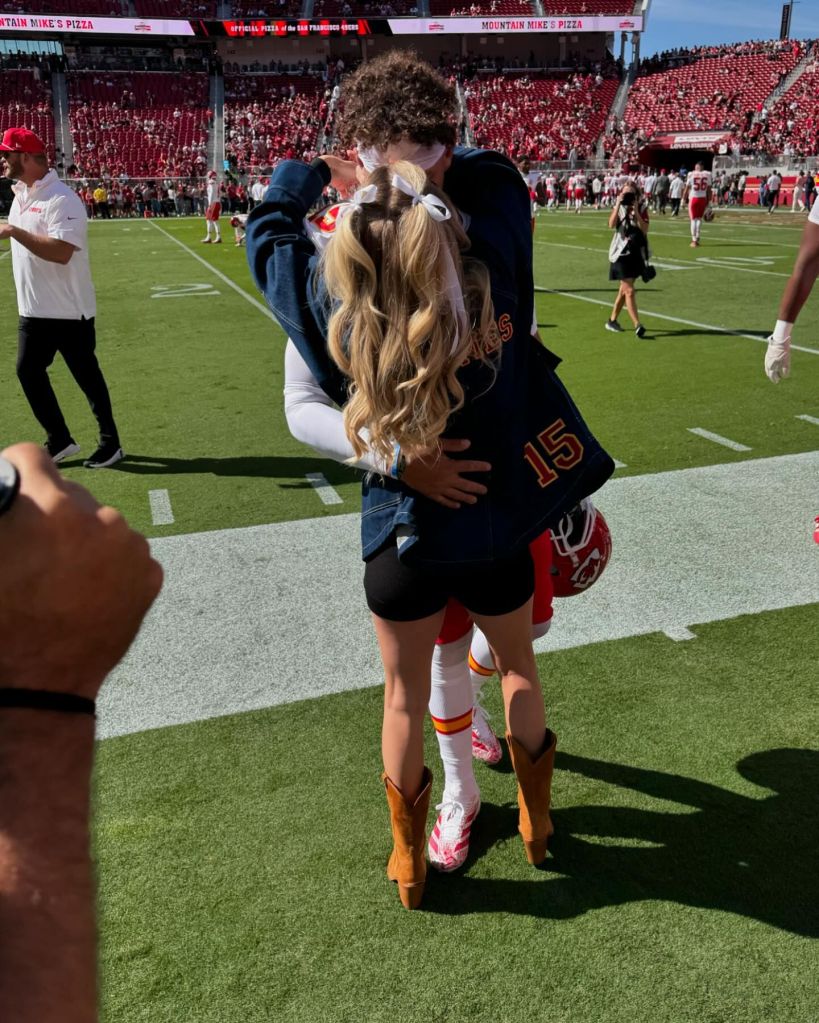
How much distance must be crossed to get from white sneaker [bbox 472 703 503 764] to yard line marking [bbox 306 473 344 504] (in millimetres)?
2528

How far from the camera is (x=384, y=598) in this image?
2068 millimetres

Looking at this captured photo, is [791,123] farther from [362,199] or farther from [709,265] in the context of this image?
[362,199]

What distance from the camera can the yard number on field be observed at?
48.3ft

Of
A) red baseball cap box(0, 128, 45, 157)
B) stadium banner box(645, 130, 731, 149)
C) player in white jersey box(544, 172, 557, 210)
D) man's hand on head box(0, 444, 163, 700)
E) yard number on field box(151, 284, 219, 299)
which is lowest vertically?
yard number on field box(151, 284, 219, 299)

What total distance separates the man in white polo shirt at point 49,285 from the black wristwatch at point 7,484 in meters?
4.91

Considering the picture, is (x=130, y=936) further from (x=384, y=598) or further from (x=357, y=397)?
(x=357, y=397)

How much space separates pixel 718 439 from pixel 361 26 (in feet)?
184

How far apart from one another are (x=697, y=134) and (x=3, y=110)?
38027 mm

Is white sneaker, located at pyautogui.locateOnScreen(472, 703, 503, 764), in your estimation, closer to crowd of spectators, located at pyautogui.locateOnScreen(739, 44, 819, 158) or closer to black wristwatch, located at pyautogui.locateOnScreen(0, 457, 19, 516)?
black wristwatch, located at pyautogui.locateOnScreen(0, 457, 19, 516)

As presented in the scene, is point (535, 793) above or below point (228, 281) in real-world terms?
below

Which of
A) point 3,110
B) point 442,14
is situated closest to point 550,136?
point 442,14

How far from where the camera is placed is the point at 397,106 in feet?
5.82

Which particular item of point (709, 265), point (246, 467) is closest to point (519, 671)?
point (246, 467)

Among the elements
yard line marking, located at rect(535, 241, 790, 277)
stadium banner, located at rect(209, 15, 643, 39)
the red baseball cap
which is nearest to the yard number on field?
yard line marking, located at rect(535, 241, 790, 277)
